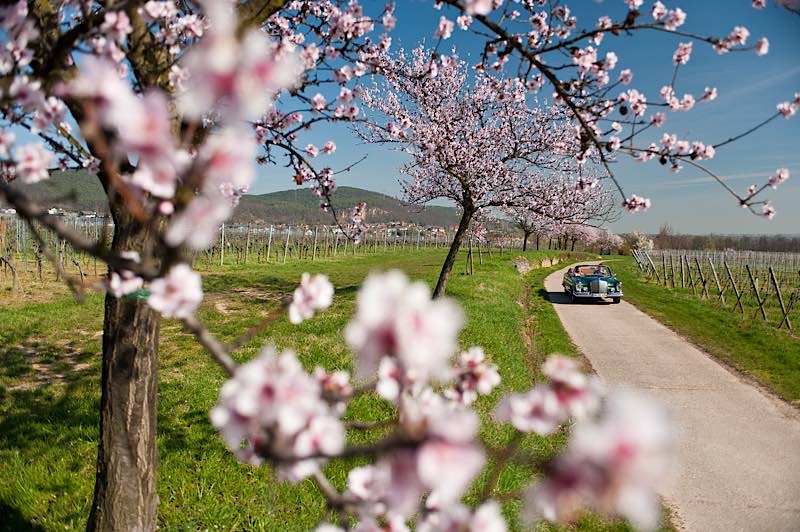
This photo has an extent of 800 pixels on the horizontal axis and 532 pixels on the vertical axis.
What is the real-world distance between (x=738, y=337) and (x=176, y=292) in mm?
14004

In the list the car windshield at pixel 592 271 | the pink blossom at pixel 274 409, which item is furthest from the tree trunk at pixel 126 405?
the car windshield at pixel 592 271

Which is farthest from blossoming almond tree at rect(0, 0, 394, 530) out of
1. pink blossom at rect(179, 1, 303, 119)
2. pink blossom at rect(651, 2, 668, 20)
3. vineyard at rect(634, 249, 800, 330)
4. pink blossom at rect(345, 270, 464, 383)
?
vineyard at rect(634, 249, 800, 330)

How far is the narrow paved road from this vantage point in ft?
15.9

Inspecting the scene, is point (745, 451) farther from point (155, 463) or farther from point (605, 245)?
point (605, 245)

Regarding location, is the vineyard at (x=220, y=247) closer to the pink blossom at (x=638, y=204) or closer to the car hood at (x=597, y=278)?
the pink blossom at (x=638, y=204)

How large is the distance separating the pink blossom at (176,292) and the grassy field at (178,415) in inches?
136

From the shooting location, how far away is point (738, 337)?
39.9 ft

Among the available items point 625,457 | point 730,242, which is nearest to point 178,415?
point 625,457

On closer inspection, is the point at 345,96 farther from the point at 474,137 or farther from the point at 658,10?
the point at 474,137

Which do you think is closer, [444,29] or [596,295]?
[444,29]

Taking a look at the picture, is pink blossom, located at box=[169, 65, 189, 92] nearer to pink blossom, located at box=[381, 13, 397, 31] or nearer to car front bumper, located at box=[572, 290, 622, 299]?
pink blossom, located at box=[381, 13, 397, 31]

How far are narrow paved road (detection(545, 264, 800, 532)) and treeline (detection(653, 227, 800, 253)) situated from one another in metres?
66.2

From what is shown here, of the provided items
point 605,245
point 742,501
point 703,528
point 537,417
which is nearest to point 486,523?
point 537,417

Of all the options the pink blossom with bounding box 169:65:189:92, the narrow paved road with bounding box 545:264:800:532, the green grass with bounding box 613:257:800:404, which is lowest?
the narrow paved road with bounding box 545:264:800:532
